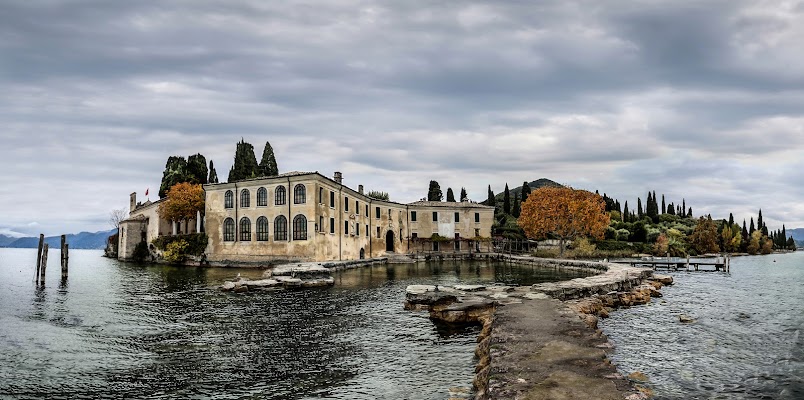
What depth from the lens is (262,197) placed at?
160 ft

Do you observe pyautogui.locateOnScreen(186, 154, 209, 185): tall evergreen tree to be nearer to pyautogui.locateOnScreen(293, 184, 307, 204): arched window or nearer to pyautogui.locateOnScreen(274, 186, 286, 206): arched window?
pyautogui.locateOnScreen(274, 186, 286, 206): arched window

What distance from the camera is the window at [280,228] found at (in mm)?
47062

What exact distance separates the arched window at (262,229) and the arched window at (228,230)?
140 inches

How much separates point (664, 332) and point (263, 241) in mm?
38930

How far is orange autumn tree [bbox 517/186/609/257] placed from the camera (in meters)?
55.4

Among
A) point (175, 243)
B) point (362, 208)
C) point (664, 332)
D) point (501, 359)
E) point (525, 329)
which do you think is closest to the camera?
point (501, 359)

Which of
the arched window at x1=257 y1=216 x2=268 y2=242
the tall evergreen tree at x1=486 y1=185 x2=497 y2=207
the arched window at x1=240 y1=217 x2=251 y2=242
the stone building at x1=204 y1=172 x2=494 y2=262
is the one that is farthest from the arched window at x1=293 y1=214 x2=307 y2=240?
the tall evergreen tree at x1=486 y1=185 x2=497 y2=207

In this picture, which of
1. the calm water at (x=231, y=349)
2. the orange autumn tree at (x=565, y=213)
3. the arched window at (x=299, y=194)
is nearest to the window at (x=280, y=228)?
the arched window at (x=299, y=194)

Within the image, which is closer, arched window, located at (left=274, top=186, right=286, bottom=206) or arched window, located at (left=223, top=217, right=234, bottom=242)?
arched window, located at (left=274, top=186, right=286, bottom=206)

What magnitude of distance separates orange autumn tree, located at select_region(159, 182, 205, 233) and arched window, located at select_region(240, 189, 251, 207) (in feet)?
36.9

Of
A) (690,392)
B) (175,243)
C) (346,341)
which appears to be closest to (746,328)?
(690,392)

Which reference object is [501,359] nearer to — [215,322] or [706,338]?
[706,338]

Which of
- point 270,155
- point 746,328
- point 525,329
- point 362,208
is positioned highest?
point 270,155

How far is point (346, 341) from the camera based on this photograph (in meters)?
14.7
